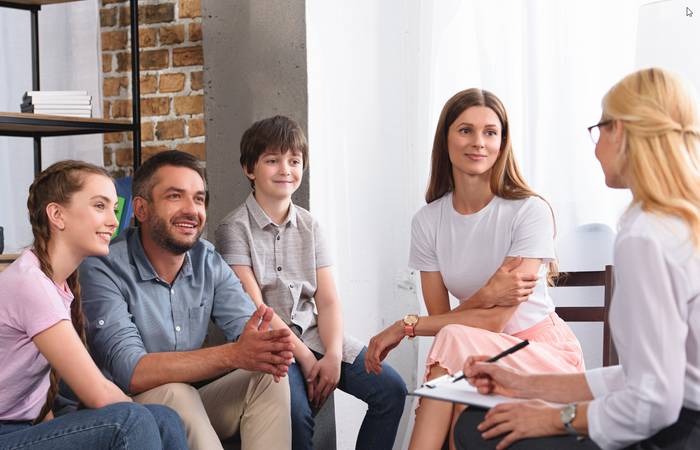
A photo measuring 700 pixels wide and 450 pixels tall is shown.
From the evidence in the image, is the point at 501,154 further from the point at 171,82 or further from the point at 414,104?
the point at 171,82

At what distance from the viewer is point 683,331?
4.57 ft

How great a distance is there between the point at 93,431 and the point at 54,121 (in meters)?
1.61

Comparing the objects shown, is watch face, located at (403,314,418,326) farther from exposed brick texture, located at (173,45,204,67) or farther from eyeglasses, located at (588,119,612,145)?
exposed brick texture, located at (173,45,204,67)

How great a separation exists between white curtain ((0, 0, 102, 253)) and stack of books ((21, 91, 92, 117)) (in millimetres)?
316

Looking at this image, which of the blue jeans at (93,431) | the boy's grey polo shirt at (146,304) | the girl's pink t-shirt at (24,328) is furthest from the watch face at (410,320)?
the girl's pink t-shirt at (24,328)

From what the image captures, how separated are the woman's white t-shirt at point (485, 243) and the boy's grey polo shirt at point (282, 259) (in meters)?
0.35

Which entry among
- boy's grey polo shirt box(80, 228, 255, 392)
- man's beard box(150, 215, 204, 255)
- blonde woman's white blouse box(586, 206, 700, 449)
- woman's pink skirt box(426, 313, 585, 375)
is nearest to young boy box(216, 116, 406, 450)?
boy's grey polo shirt box(80, 228, 255, 392)

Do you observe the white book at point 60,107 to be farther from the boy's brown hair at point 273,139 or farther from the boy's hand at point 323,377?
the boy's hand at point 323,377

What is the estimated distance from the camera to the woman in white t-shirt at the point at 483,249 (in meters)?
2.43

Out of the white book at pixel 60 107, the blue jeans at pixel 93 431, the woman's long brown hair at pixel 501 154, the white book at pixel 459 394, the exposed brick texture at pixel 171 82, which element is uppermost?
the exposed brick texture at pixel 171 82

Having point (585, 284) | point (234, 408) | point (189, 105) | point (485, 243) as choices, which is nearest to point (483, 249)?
point (485, 243)

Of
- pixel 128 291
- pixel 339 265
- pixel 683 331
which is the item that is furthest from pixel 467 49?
pixel 683 331

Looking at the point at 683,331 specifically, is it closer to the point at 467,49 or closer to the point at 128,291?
the point at 128,291

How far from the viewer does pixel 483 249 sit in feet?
8.54
